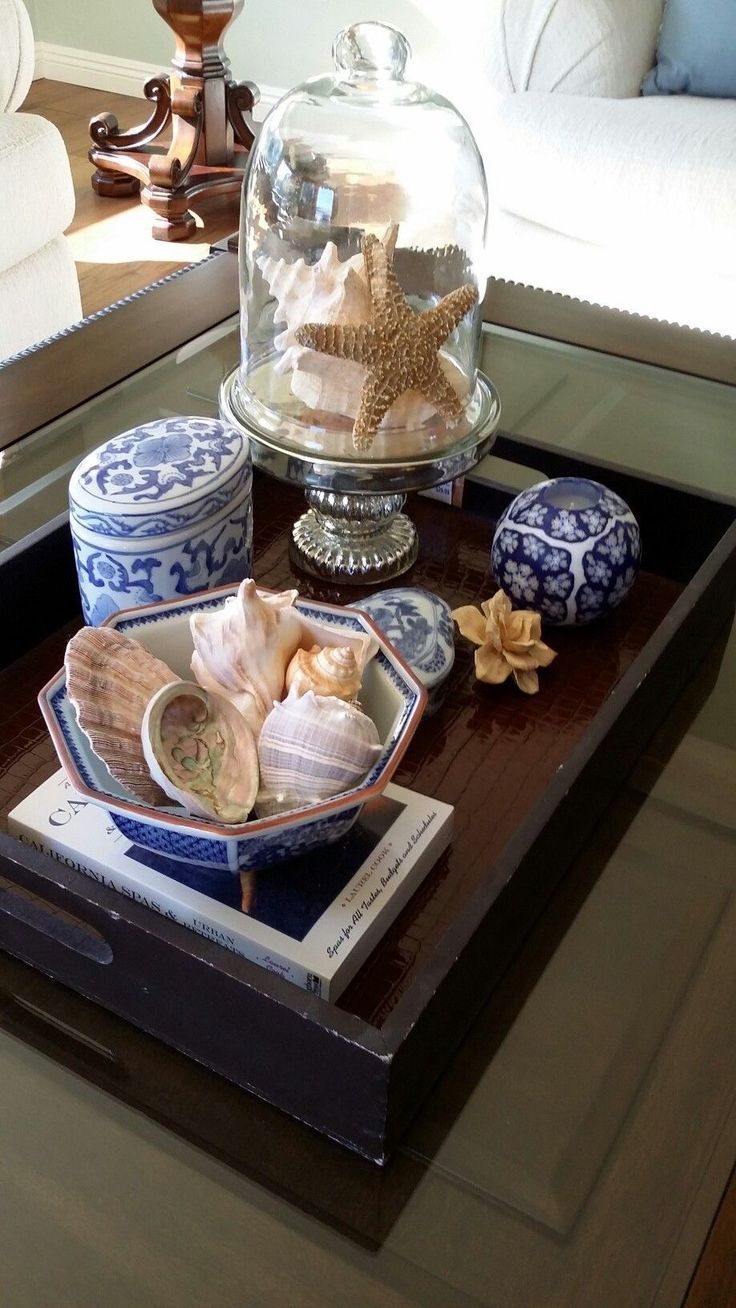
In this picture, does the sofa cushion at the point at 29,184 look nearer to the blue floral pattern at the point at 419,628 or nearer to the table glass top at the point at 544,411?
the table glass top at the point at 544,411

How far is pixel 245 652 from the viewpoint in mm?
503

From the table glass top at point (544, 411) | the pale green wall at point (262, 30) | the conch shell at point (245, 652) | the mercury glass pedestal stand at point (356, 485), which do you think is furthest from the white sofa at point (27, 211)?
the conch shell at point (245, 652)

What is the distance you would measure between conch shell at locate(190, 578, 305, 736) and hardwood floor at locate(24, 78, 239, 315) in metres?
1.25

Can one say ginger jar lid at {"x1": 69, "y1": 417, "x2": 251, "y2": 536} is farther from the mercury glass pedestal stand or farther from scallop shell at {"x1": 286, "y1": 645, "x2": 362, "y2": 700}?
scallop shell at {"x1": 286, "y1": 645, "x2": 362, "y2": 700}

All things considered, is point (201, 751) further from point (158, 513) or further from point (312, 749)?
point (158, 513)

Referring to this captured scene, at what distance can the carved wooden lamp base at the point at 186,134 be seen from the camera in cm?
195

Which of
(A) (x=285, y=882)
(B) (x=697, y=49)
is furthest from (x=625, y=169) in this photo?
(A) (x=285, y=882)

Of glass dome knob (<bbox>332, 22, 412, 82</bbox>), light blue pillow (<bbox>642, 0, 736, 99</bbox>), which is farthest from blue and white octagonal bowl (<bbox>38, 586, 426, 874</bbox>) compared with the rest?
light blue pillow (<bbox>642, 0, 736, 99</bbox>)

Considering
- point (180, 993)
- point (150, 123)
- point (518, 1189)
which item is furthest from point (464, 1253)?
point (150, 123)

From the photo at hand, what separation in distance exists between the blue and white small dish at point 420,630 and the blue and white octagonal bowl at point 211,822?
0.10 m

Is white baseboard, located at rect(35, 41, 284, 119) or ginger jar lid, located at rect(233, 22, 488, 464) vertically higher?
ginger jar lid, located at rect(233, 22, 488, 464)

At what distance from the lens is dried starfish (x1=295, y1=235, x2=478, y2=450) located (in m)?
0.65

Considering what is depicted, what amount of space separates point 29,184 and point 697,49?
0.94 m

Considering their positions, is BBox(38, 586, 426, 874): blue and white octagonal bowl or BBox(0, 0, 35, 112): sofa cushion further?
BBox(0, 0, 35, 112): sofa cushion
